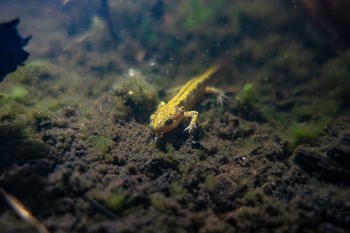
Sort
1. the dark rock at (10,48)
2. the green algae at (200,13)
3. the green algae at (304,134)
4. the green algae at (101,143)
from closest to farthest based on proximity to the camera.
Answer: the dark rock at (10,48) < the green algae at (101,143) < the green algae at (304,134) < the green algae at (200,13)

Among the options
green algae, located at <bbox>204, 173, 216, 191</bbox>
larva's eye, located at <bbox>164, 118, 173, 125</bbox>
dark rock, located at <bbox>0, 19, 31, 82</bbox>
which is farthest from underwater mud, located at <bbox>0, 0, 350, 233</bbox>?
dark rock, located at <bbox>0, 19, 31, 82</bbox>

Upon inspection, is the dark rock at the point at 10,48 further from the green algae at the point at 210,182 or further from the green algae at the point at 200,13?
the green algae at the point at 200,13

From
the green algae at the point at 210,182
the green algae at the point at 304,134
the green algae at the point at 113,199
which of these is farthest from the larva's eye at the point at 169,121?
the green algae at the point at 304,134

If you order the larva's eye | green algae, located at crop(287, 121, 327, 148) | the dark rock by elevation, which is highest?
the dark rock

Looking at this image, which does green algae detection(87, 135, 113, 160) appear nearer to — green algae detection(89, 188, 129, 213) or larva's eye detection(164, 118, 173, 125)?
green algae detection(89, 188, 129, 213)

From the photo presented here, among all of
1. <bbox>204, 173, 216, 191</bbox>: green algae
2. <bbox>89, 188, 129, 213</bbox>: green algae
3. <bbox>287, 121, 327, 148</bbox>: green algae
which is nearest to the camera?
<bbox>89, 188, 129, 213</bbox>: green algae

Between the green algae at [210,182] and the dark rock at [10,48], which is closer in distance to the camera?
the green algae at [210,182]

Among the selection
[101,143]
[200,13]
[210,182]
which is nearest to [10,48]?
[101,143]

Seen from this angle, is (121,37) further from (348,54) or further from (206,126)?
(348,54)

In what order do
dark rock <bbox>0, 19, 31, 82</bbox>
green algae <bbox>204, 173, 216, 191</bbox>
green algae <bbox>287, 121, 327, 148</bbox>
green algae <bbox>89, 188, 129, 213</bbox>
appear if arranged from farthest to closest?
green algae <bbox>287, 121, 327, 148</bbox> < dark rock <bbox>0, 19, 31, 82</bbox> < green algae <bbox>204, 173, 216, 191</bbox> < green algae <bbox>89, 188, 129, 213</bbox>
